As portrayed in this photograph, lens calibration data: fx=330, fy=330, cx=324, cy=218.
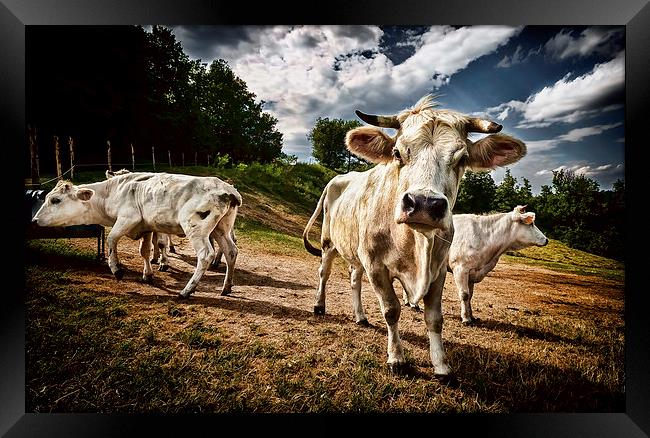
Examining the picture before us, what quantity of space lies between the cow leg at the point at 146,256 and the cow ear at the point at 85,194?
0.61 metres

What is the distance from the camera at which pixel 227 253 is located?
285 centimetres

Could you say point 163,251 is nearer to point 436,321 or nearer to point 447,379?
point 436,321

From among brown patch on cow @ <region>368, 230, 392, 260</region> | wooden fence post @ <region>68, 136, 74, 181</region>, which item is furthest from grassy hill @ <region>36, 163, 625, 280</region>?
brown patch on cow @ <region>368, 230, 392, 260</region>

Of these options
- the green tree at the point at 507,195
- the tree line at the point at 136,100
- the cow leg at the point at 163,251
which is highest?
the tree line at the point at 136,100

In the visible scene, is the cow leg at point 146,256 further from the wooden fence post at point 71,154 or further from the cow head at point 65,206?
the wooden fence post at point 71,154

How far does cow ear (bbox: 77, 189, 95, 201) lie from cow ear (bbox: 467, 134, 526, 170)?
9.94 feet

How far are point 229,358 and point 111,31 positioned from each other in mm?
2673

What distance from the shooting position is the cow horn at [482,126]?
1.83 metres

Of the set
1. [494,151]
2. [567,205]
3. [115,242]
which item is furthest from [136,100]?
[567,205]

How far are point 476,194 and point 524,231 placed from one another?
0.55 meters

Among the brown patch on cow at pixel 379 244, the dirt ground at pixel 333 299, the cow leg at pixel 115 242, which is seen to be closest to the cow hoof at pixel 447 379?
the dirt ground at pixel 333 299

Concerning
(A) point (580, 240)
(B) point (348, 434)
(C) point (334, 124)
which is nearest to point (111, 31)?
(C) point (334, 124)
